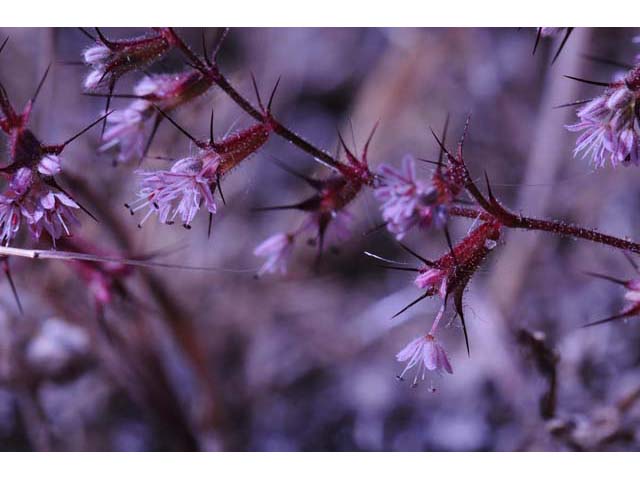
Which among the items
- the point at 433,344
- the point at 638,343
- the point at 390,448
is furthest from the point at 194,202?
the point at 638,343

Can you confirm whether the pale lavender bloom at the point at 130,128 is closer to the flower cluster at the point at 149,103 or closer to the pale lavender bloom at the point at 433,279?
the flower cluster at the point at 149,103

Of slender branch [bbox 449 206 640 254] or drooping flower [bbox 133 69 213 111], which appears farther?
drooping flower [bbox 133 69 213 111]

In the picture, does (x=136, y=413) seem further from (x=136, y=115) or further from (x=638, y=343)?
(x=638, y=343)

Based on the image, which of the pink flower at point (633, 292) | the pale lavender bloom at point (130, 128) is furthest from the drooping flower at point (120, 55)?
the pink flower at point (633, 292)

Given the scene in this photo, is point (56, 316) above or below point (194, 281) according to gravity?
below

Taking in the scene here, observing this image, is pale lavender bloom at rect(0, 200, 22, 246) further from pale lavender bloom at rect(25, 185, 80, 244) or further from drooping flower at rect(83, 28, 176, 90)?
drooping flower at rect(83, 28, 176, 90)

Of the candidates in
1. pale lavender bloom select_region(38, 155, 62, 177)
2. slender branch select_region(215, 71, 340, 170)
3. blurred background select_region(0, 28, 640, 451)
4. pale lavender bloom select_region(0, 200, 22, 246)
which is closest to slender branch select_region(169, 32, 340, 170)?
slender branch select_region(215, 71, 340, 170)

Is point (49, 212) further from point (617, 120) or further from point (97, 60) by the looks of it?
point (617, 120)
